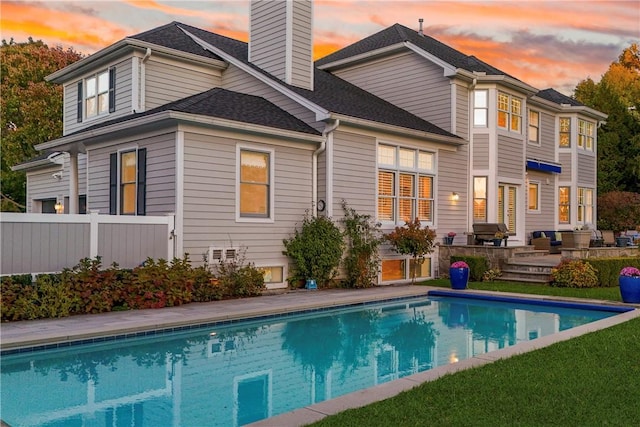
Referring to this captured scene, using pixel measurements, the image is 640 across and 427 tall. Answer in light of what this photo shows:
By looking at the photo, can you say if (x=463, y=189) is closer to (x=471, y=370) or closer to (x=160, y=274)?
(x=160, y=274)

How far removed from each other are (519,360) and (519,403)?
165 centimetres

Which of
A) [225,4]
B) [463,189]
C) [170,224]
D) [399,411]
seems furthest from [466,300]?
[225,4]

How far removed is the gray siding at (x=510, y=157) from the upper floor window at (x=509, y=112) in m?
→ 0.40

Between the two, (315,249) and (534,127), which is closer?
(315,249)

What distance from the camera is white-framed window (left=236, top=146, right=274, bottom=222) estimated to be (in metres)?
12.1

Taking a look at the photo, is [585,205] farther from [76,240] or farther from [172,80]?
[76,240]

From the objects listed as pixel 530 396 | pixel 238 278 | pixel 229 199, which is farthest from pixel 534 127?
pixel 530 396

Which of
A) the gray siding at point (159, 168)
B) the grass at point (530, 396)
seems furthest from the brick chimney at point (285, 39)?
the grass at point (530, 396)

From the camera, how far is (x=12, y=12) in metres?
16.7

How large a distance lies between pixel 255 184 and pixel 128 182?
2.83 m

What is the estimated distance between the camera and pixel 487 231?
54.3ft

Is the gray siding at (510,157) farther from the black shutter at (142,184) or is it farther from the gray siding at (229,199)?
the black shutter at (142,184)

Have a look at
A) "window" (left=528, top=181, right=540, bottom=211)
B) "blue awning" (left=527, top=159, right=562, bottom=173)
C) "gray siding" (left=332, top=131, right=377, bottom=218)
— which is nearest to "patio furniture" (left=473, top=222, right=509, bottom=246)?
"blue awning" (left=527, top=159, right=562, bottom=173)

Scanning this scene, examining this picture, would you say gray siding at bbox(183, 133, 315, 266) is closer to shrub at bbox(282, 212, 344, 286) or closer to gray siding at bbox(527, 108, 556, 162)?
shrub at bbox(282, 212, 344, 286)
